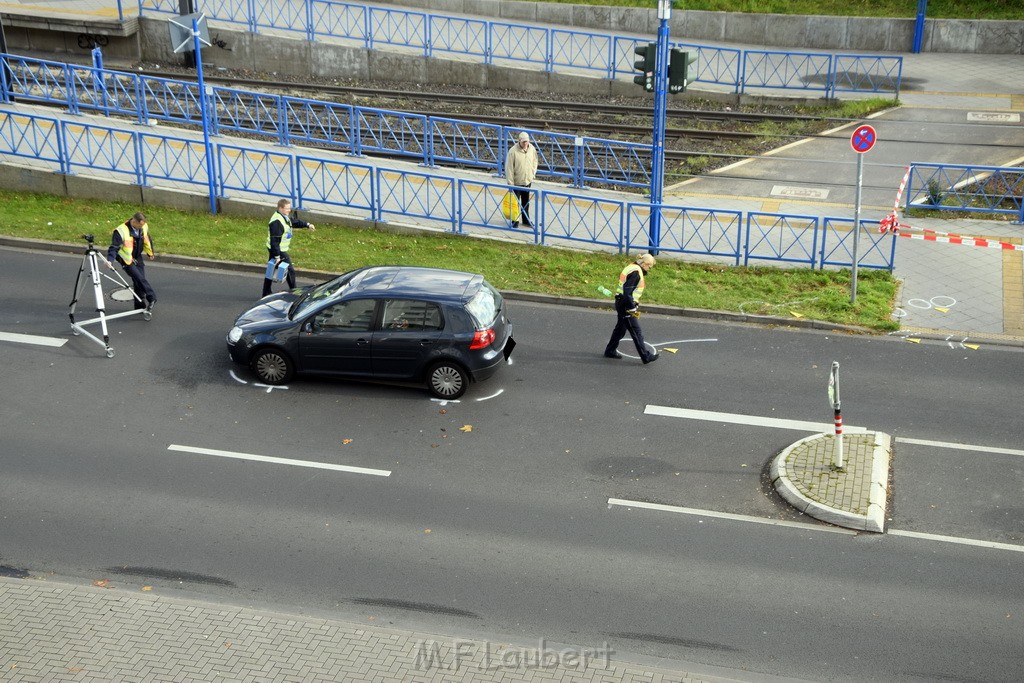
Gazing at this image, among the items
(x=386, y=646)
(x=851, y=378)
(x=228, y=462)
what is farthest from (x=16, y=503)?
(x=851, y=378)

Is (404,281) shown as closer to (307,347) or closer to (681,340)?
(307,347)

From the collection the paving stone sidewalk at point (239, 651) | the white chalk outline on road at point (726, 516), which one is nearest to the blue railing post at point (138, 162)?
the paving stone sidewalk at point (239, 651)

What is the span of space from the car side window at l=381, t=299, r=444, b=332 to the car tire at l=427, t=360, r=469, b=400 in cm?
48

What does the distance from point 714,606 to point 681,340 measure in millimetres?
6028

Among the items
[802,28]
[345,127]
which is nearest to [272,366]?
[345,127]

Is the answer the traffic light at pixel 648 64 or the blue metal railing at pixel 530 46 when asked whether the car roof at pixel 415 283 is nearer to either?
the traffic light at pixel 648 64

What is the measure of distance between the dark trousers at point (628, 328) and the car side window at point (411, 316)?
252 cm

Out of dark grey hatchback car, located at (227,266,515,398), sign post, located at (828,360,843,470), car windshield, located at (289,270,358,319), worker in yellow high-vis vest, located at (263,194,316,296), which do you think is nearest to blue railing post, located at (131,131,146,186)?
worker in yellow high-vis vest, located at (263,194,316,296)

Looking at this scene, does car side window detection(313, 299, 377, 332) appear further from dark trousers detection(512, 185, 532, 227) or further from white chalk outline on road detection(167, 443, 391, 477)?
dark trousers detection(512, 185, 532, 227)

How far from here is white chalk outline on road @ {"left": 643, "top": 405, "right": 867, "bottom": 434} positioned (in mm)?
12608

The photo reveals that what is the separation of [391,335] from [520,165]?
6924mm

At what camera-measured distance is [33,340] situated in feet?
48.2

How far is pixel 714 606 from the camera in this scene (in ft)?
31.4

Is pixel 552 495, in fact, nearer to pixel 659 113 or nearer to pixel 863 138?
pixel 863 138
